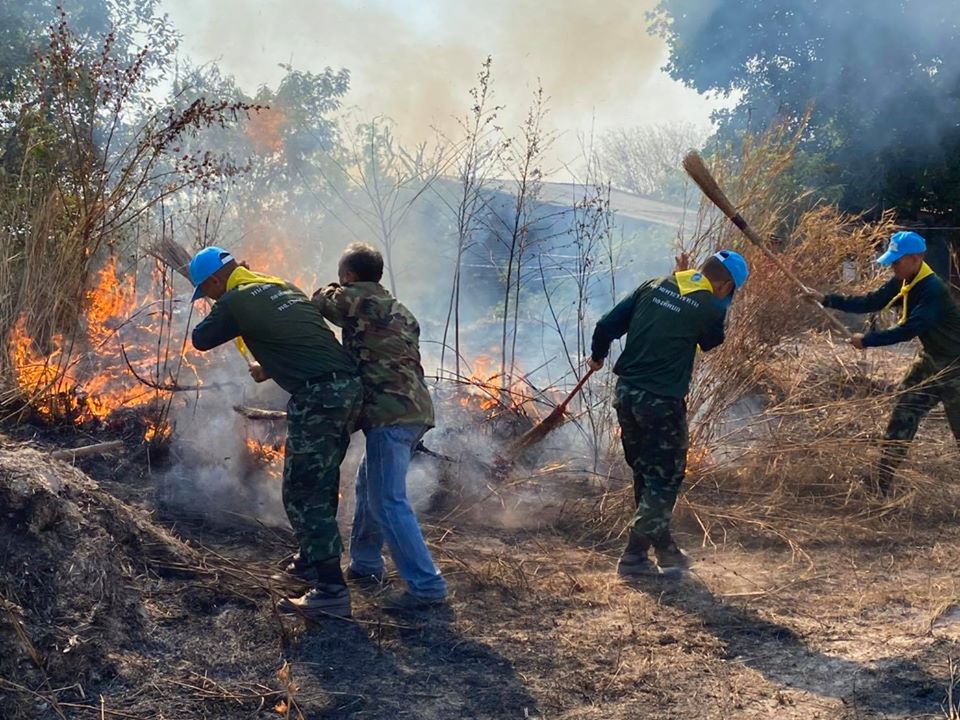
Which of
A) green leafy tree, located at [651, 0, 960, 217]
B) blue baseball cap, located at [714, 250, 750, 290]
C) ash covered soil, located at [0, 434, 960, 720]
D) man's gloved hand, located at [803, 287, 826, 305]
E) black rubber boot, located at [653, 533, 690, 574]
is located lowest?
ash covered soil, located at [0, 434, 960, 720]

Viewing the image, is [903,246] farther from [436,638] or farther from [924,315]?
[436,638]

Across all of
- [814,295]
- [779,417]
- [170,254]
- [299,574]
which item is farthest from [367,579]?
[814,295]

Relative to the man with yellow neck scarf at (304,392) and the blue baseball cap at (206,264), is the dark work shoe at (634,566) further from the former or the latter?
the blue baseball cap at (206,264)

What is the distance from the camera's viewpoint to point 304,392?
4672mm

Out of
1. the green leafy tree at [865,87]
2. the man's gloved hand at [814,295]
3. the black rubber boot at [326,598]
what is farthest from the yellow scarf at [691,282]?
the green leafy tree at [865,87]

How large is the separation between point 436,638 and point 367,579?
0.81 metres

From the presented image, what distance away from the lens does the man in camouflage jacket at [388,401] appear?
479cm

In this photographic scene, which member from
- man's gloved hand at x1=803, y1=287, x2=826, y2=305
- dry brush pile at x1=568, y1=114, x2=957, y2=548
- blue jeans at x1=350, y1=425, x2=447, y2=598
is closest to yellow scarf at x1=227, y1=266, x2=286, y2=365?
blue jeans at x1=350, y1=425, x2=447, y2=598

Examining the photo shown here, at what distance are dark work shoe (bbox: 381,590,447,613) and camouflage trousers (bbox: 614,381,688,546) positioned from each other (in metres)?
1.45

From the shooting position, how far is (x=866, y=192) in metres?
15.5

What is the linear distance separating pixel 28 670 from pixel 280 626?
3.62 feet

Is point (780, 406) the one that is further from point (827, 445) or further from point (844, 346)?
point (844, 346)

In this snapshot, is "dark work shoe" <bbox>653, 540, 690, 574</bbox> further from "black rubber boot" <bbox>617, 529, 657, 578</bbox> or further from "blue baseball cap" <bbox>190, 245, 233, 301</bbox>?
"blue baseball cap" <bbox>190, 245, 233, 301</bbox>

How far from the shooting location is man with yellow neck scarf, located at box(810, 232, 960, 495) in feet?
22.3
